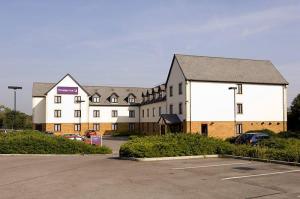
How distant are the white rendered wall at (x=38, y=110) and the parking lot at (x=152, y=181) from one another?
56354mm

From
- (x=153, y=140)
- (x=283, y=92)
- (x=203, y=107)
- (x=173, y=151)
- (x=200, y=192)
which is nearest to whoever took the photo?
(x=200, y=192)

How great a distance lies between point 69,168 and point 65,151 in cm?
989

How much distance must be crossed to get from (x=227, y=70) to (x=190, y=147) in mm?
31569

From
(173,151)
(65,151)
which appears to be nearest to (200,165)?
(173,151)

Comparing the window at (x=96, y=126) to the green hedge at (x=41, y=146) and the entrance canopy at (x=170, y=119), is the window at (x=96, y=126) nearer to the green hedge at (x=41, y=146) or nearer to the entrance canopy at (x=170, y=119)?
the entrance canopy at (x=170, y=119)

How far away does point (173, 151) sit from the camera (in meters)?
22.1

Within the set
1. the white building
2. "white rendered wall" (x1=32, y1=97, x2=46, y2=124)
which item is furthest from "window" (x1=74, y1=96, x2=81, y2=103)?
the white building

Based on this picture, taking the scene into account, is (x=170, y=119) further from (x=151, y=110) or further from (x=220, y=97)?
(x=151, y=110)

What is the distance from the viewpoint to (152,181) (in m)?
13.2

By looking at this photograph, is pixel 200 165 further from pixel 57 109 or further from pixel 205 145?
pixel 57 109

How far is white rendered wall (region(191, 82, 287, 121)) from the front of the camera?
49062 mm

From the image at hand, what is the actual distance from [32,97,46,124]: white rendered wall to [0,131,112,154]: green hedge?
45.9 m

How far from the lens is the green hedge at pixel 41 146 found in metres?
26.2

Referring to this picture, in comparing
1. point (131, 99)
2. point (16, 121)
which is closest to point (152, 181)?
point (131, 99)
